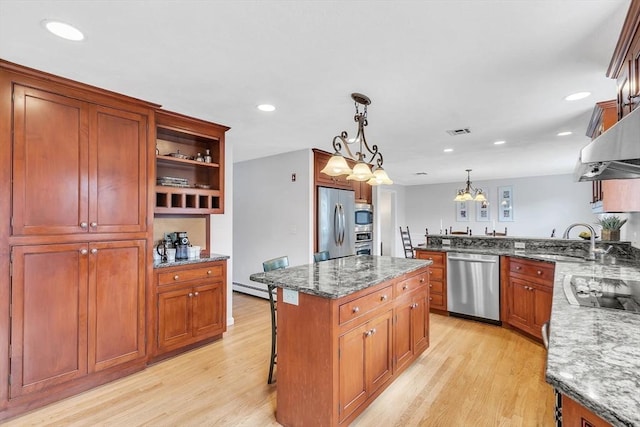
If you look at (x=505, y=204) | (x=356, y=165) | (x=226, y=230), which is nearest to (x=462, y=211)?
(x=505, y=204)

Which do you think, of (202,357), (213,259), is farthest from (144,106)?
(202,357)

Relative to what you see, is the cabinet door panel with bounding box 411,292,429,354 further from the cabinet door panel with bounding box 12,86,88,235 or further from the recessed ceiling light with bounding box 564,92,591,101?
the cabinet door panel with bounding box 12,86,88,235

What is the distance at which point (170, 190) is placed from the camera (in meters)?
3.03

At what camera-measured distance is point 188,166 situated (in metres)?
3.51

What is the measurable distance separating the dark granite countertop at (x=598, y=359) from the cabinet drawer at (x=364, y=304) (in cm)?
99

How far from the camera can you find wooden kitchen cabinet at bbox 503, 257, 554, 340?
3154 mm

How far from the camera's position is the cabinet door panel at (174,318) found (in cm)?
280

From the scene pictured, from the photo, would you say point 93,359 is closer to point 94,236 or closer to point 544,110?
point 94,236

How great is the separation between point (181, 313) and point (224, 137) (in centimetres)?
191

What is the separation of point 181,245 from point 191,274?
0.39m

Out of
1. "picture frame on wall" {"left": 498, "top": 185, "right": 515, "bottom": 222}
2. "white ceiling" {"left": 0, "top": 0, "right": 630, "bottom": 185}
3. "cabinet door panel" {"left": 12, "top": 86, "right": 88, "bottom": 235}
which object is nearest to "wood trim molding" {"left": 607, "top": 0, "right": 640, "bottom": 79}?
"white ceiling" {"left": 0, "top": 0, "right": 630, "bottom": 185}

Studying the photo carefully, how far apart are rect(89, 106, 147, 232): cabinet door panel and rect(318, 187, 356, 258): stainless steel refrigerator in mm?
2438

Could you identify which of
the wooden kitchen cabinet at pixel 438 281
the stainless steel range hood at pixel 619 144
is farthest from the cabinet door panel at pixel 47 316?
the wooden kitchen cabinet at pixel 438 281

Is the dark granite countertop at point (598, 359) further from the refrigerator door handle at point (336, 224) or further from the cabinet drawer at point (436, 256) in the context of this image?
the refrigerator door handle at point (336, 224)
